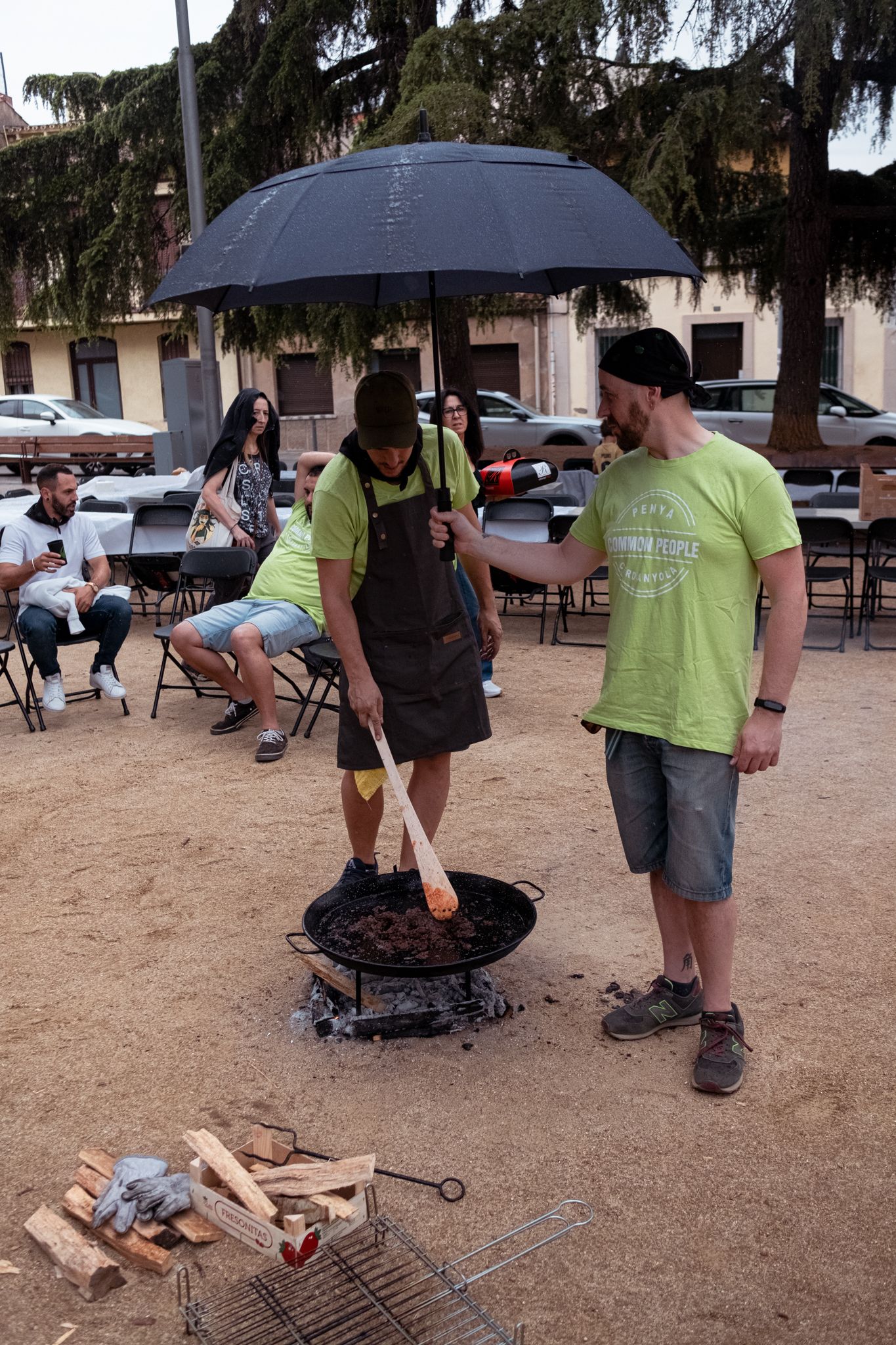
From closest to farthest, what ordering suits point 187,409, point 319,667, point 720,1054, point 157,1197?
point 157,1197 < point 720,1054 < point 319,667 < point 187,409

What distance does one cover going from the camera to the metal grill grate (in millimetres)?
2451

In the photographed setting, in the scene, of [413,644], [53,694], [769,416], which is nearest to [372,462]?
[413,644]

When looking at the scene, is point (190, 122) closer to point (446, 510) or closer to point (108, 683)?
point (108, 683)

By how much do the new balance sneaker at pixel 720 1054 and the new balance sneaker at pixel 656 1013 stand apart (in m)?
0.20

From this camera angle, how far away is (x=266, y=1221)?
266 centimetres

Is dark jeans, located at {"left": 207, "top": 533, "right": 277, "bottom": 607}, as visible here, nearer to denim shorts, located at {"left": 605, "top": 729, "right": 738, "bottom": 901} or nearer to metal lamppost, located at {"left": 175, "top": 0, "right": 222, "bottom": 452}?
denim shorts, located at {"left": 605, "top": 729, "right": 738, "bottom": 901}

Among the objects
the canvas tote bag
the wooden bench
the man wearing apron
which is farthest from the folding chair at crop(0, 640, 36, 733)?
the wooden bench

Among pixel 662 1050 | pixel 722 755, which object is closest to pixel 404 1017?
pixel 662 1050

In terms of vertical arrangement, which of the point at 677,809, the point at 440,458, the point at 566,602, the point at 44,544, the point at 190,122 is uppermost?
the point at 190,122

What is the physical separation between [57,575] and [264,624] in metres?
1.51

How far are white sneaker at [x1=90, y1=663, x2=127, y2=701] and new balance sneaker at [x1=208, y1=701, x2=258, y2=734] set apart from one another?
70 centimetres

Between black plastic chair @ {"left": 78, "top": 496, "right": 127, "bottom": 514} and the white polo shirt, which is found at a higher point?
the white polo shirt

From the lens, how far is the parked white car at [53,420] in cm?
2406

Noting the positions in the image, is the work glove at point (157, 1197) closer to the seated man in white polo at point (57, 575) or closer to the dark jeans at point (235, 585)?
the seated man in white polo at point (57, 575)
